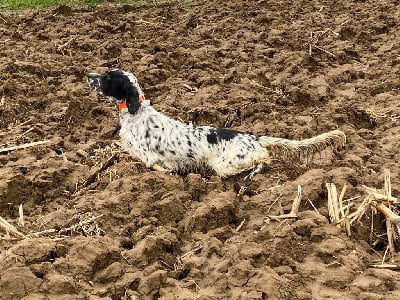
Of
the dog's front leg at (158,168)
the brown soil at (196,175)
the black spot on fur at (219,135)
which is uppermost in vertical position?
the black spot on fur at (219,135)

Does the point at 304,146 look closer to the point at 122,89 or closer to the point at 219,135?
the point at 219,135

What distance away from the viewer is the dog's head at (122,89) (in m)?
6.38

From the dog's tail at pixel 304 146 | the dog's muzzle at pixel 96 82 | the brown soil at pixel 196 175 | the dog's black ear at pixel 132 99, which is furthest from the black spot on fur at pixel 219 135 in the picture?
the dog's muzzle at pixel 96 82

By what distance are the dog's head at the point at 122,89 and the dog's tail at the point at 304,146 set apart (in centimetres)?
153

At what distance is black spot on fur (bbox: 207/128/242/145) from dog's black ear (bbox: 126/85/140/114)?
943mm

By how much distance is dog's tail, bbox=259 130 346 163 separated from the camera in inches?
227

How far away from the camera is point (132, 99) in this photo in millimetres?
6379

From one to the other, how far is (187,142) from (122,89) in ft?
3.36

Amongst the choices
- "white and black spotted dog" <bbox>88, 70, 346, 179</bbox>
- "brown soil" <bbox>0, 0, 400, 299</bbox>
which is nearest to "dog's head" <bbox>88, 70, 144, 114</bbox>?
"white and black spotted dog" <bbox>88, 70, 346, 179</bbox>

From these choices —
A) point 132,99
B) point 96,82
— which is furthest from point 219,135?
point 96,82

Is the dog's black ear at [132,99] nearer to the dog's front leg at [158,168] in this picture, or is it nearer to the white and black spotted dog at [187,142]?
the white and black spotted dog at [187,142]

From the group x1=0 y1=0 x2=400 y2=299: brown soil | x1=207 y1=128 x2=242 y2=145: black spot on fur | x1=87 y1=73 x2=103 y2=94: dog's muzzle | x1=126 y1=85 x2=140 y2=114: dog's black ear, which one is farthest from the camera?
x1=87 y1=73 x2=103 y2=94: dog's muzzle

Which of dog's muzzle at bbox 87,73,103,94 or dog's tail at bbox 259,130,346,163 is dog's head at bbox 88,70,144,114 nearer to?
dog's muzzle at bbox 87,73,103,94

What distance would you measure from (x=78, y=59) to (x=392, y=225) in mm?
6929
